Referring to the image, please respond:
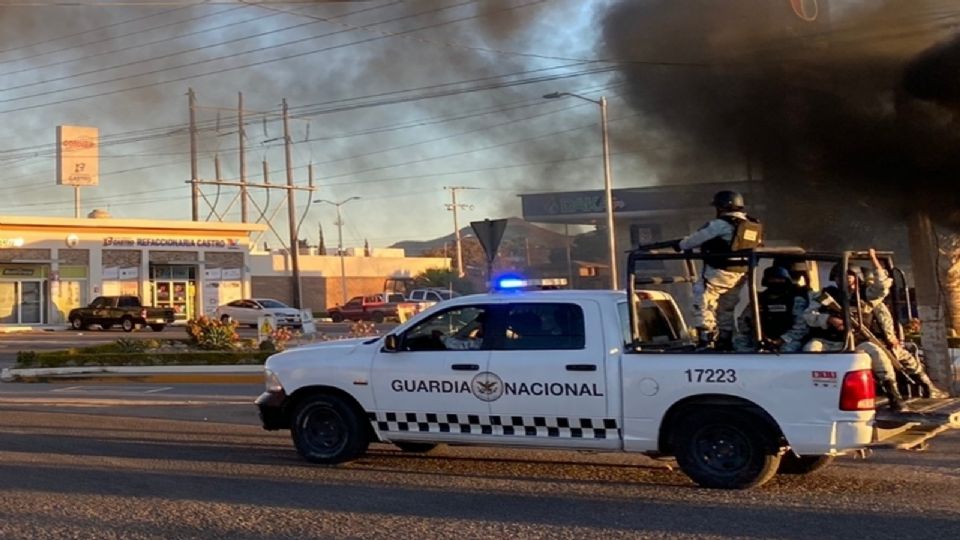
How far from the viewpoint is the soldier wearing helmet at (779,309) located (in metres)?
7.40

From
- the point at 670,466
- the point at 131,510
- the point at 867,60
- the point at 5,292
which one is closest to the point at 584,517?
the point at 670,466

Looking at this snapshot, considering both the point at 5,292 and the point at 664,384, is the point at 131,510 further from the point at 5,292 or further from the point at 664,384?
the point at 5,292

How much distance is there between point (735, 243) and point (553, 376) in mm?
1649

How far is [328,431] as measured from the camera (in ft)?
27.1

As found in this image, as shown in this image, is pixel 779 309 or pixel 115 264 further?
pixel 115 264

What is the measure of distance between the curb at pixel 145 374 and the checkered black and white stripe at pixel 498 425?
1033 centimetres

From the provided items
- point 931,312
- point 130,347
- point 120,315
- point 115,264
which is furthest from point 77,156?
point 931,312

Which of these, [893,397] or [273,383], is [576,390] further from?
[273,383]

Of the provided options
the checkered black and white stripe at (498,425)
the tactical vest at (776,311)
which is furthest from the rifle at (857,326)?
the checkered black and white stripe at (498,425)

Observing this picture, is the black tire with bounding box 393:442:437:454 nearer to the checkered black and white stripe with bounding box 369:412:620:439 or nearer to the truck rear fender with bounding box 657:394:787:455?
the checkered black and white stripe with bounding box 369:412:620:439

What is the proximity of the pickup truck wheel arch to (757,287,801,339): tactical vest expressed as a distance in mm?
3180

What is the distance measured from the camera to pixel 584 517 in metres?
6.27

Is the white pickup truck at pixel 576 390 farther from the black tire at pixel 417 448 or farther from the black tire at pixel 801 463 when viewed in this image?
the black tire at pixel 417 448

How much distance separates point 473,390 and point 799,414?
237 centimetres
